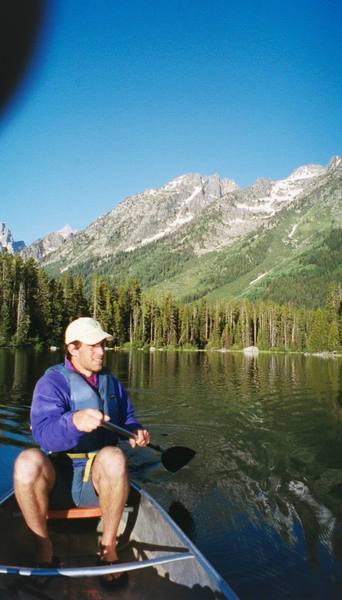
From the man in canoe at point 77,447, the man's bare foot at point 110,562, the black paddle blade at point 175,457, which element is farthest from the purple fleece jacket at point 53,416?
the black paddle blade at point 175,457

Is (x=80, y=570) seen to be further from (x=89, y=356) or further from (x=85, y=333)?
(x=85, y=333)

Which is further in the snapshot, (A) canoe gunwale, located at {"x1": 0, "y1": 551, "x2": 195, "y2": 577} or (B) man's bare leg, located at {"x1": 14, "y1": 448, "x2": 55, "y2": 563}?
(B) man's bare leg, located at {"x1": 14, "y1": 448, "x2": 55, "y2": 563}

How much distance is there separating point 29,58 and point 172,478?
17140mm

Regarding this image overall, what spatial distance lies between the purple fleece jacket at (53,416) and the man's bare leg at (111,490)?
0.41m

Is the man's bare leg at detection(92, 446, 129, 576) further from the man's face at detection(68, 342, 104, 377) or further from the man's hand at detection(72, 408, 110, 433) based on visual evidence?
the man's face at detection(68, 342, 104, 377)

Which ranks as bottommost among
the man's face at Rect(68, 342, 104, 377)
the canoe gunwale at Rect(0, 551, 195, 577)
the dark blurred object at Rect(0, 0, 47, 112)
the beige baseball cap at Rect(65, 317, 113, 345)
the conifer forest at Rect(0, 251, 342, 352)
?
the canoe gunwale at Rect(0, 551, 195, 577)

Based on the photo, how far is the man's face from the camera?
223 inches

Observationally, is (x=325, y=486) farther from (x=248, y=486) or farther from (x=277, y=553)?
(x=277, y=553)

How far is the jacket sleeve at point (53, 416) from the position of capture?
4996 millimetres

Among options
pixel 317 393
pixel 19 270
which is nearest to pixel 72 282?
pixel 19 270

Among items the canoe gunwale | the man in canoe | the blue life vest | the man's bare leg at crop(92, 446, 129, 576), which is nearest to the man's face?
the man in canoe

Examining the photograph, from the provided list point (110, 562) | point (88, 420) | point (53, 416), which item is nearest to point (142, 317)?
point (53, 416)

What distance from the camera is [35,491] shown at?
15.8 ft

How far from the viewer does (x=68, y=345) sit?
5.79 meters
